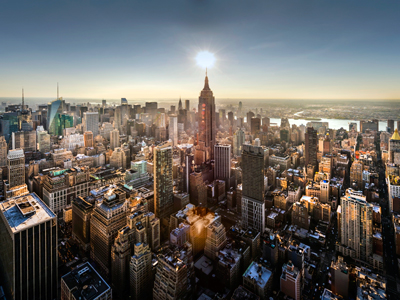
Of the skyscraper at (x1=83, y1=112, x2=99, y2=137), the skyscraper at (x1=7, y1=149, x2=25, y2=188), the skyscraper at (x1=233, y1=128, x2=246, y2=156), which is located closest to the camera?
the skyscraper at (x1=7, y1=149, x2=25, y2=188)

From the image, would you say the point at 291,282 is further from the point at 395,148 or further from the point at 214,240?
the point at 395,148

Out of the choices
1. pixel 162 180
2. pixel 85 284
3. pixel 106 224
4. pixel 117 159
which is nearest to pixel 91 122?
→ pixel 117 159

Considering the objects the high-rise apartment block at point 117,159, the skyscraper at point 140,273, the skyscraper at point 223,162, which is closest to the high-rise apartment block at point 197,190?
the skyscraper at point 223,162

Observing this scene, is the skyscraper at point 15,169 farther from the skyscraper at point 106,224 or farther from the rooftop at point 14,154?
the skyscraper at point 106,224

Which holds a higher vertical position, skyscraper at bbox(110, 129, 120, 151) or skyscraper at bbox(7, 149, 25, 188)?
skyscraper at bbox(110, 129, 120, 151)

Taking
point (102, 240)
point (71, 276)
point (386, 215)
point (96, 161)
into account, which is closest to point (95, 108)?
point (96, 161)

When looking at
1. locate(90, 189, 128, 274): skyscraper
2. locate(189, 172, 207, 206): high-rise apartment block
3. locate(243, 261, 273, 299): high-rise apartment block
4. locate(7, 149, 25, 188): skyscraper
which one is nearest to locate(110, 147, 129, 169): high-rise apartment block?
locate(7, 149, 25, 188): skyscraper

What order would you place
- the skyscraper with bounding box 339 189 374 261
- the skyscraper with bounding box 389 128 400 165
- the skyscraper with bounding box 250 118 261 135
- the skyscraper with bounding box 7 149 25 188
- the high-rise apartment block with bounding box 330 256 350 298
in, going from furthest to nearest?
the skyscraper with bounding box 250 118 261 135
the skyscraper with bounding box 389 128 400 165
the skyscraper with bounding box 7 149 25 188
the skyscraper with bounding box 339 189 374 261
the high-rise apartment block with bounding box 330 256 350 298

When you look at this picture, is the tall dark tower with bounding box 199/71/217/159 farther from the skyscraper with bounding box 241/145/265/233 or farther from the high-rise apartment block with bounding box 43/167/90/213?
the high-rise apartment block with bounding box 43/167/90/213
